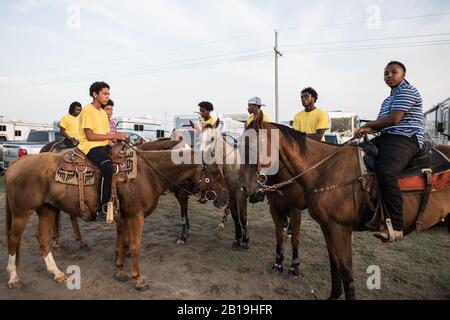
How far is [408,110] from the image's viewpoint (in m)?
3.42

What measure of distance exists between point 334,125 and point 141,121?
49.1 ft

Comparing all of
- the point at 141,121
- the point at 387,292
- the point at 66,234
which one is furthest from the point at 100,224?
the point at 141,121

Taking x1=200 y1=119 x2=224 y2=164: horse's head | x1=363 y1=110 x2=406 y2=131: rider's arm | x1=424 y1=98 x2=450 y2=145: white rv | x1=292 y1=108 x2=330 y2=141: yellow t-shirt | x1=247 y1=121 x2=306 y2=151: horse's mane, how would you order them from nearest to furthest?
1. x1=363 y1=110 x2=406 y2=131: rider's arm
2. x1=247 y1=121 x2=306 y2=151: horse's mane
3. x1=200 y1=119 x2=224 y2=164: horse's head
4. x1=292 y1=108 x2=330 y2=141: yellow t-shirt
5. x1=424 y1=98 x2=450 y2=145: white rv

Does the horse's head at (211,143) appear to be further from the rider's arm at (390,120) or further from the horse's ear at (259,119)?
the rider's arm at (390,120)

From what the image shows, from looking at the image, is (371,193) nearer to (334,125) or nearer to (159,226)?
(159,226)

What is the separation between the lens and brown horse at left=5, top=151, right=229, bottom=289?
4141mm

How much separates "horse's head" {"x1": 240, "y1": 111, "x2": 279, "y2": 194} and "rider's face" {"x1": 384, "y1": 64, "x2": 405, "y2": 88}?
60.6 inches

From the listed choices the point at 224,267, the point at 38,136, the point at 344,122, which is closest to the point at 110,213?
the point at 224,267

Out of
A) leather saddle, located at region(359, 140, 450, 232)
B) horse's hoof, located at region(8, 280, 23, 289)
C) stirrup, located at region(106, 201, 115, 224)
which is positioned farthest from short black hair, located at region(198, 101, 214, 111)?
horse's hoof, located at region(8, 280, 23, 289)

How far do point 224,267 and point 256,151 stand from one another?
2.42m

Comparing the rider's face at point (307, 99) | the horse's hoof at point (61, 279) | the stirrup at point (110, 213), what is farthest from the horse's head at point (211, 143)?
the horse's hoof at point (61, 279)

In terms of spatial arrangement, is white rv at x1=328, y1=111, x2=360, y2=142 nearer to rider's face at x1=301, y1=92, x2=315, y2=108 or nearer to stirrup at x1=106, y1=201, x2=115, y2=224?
rider's face at x1=301, y1=92, x2=315, y2=108

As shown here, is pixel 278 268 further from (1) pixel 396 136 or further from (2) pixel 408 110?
(2) pixel 408 110
